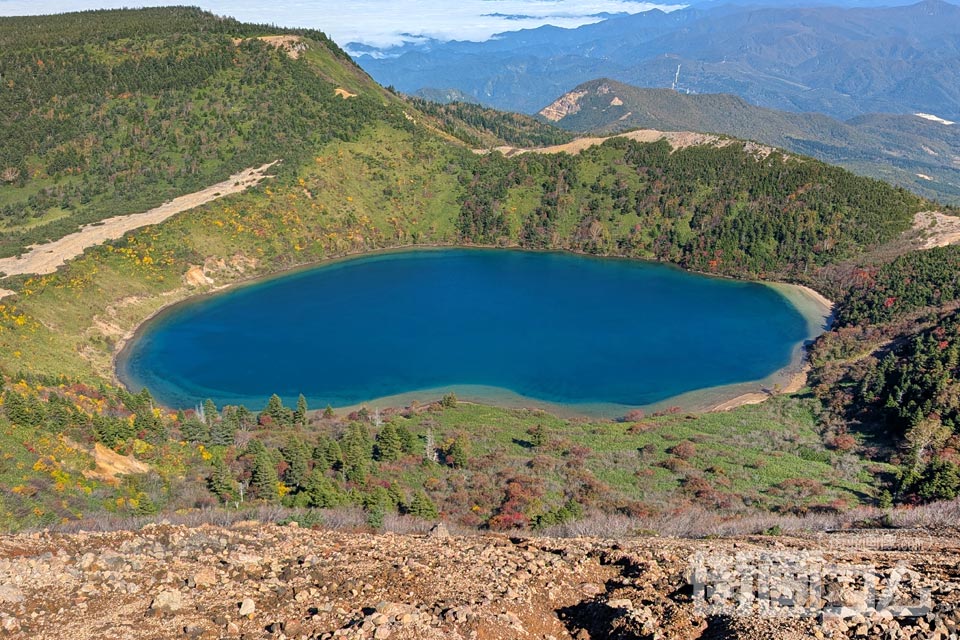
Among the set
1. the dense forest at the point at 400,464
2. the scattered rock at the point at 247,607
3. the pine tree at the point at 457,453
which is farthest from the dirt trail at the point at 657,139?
the scattered rock at the point at 247,607

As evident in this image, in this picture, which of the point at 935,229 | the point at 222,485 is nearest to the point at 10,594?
the point at 222,485

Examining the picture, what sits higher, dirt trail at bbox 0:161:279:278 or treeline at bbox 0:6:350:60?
treeline at bbox 0:6:350:60

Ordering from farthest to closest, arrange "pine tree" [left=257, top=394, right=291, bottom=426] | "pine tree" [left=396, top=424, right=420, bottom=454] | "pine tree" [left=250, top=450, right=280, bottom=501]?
"pine tree" [left=257, top=394, right=291, bottom=426]
"pine tree" [left=396, top=424, right=420, bottom=454]
"pine tree" [left=250, top=450, right=280, bottom=501]

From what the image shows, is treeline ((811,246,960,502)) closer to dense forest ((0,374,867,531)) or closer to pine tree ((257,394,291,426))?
dense forest ((0,374,867,531))

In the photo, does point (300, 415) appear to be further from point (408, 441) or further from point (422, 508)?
point (422, 508)

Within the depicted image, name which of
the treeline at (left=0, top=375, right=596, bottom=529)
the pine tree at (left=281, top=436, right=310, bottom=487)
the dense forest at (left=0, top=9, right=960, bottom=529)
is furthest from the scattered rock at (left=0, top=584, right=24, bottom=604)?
the pine tree at (left=281, top=436, right=310, bottom=487)

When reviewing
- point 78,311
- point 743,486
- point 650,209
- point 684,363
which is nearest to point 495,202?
point 650,209
